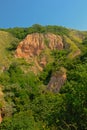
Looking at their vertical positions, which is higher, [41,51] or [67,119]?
[41,51]

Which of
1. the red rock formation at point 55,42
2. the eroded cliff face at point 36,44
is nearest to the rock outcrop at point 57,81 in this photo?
the eroded cliff face at point 36,44

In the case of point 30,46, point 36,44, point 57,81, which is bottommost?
point 57,81

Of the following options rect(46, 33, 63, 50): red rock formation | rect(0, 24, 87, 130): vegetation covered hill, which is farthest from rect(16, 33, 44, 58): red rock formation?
rect(46, 33, 63, 50): red rock formation

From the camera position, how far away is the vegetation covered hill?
33312 mm

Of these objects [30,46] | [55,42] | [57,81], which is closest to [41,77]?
[57,81]

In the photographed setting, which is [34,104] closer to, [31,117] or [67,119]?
[31,117]

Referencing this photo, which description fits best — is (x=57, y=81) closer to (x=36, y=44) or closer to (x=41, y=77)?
(x=41, y=77)

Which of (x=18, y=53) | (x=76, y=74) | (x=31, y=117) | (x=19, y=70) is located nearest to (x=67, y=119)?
(x=76, y=74)

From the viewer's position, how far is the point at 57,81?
8000 centimetres

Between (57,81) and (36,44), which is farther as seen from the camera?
(36,44)

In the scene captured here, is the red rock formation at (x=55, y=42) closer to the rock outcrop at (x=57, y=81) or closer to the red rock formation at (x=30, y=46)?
the red rock formation at (x=30, y=46)

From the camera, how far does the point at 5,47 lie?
322ft

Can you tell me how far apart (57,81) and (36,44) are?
2054 centimetres

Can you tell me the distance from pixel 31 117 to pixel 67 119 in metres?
21.2
